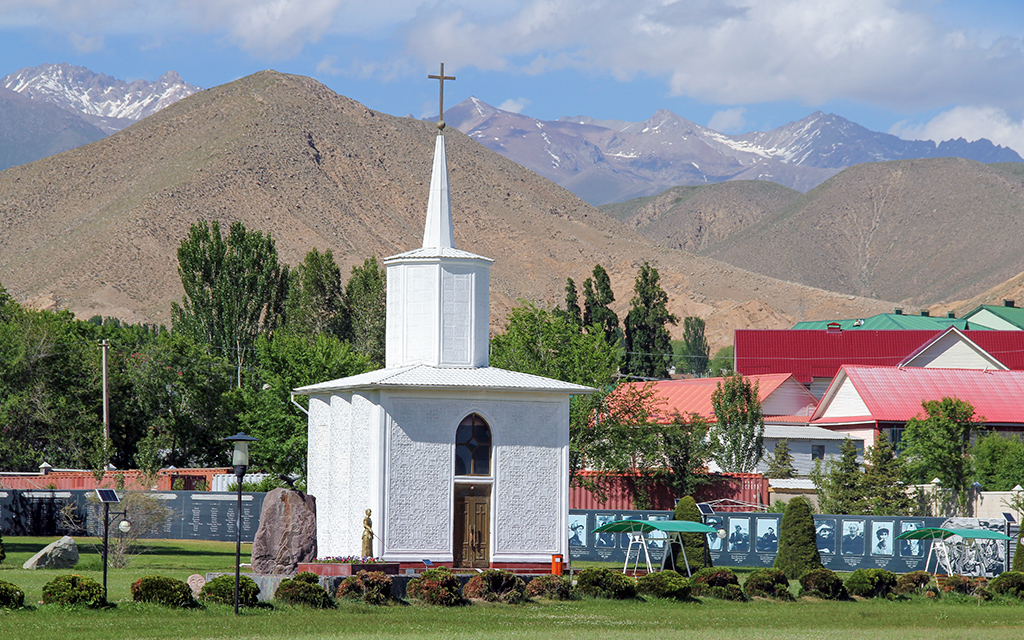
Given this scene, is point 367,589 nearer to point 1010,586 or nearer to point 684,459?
point 1010,586

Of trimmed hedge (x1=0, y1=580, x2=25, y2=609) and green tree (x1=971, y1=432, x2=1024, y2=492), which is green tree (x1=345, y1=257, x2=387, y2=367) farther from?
trimmed hedge (x1=0, y1=580, x2=25, y2=609)

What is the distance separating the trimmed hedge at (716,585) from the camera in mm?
26688

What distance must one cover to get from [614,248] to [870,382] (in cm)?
12580

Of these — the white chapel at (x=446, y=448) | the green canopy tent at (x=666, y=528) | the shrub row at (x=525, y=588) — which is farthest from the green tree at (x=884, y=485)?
the white chapel at (x=446, y=448)

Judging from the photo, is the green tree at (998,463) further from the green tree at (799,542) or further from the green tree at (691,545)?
the green tree at (691,545)

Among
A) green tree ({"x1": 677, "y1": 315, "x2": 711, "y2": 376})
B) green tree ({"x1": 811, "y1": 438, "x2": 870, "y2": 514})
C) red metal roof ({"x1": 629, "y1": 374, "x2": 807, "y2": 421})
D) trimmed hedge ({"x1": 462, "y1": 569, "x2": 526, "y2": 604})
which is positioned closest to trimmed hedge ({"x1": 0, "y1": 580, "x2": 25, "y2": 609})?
trimmed hedge ({"x1": 462, "y1": 569, "x2": 526, "y2": 604})

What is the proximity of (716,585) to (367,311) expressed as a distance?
45.1 metres

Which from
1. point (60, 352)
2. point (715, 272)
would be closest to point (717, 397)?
point (60, 352)

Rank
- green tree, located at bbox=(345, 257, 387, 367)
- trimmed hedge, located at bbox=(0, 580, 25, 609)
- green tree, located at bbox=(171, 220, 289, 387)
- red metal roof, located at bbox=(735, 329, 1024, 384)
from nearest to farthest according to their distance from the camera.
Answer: trimmed hedge, located at bbox=(0, 580, 25, 609) < green tree, located at bbox=(171, 220, 289, 387) < green tree, located at bbox=(345, 257, 387, 367) < red metal roof, located at bbox=(735, 329, 1024, 384)

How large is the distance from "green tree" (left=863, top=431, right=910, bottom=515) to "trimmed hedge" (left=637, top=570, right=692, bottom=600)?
669 inches

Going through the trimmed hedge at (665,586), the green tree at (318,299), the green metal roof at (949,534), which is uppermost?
the green tree at (318,299)

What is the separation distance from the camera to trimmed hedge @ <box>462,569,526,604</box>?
24.5 meters

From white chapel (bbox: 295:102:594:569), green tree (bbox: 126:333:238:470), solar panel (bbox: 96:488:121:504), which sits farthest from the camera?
green tree (bbox: 126:333:238:470)

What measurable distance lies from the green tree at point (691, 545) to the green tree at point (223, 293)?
37.1 m
